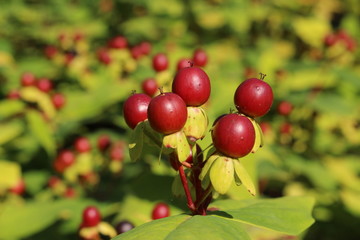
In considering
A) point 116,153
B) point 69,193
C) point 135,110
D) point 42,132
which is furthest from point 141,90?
point 135,110

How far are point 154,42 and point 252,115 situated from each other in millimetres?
3816

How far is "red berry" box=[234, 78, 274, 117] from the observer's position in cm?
125

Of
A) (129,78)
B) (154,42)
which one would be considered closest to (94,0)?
(154,42)

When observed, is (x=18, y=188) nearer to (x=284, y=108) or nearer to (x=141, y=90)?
(x=141, y=90)

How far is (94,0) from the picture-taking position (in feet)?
19.8

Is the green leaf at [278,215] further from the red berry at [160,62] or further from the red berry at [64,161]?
the red berry at [64,161]

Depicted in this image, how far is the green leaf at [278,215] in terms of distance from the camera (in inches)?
50.2

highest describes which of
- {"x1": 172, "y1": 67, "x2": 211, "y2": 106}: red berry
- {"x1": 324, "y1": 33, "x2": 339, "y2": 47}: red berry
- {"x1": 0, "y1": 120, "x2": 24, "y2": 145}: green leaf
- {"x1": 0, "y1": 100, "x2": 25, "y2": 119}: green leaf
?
{"x1": 172, "y1": 67, "x2": 211, "y2": 106}: red berry

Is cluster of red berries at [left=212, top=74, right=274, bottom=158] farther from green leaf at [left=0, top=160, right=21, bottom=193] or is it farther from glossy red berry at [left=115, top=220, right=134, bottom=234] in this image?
green leaf at [left=0, top=160, right=21, bottom=193]

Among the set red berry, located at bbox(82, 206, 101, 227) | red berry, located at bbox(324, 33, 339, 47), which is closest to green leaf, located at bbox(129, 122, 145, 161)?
red berry, located at bbox(82, 206, 101, 227)

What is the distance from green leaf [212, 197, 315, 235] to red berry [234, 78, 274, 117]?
1.00 ft

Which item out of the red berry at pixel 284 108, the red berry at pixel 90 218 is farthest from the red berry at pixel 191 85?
the red berry at pixel 284 108

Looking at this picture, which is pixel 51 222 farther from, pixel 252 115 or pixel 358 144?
pixel 358 144

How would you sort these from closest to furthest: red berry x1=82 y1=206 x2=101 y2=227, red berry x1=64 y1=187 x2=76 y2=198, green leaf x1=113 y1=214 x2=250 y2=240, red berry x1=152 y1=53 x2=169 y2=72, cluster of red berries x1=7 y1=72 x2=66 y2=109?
green leaf x1=113 y1=214 x2=250 y2=240 → red berry x1=82 y1=206 x2=101 y2=227 → red berry x1=152 y1=53 x2=169 y2=72 → red berry x1=64 y1=187 x2=76 y2=198 → cluster of red berries x1=7 y1=72 x2=66 y2=109
